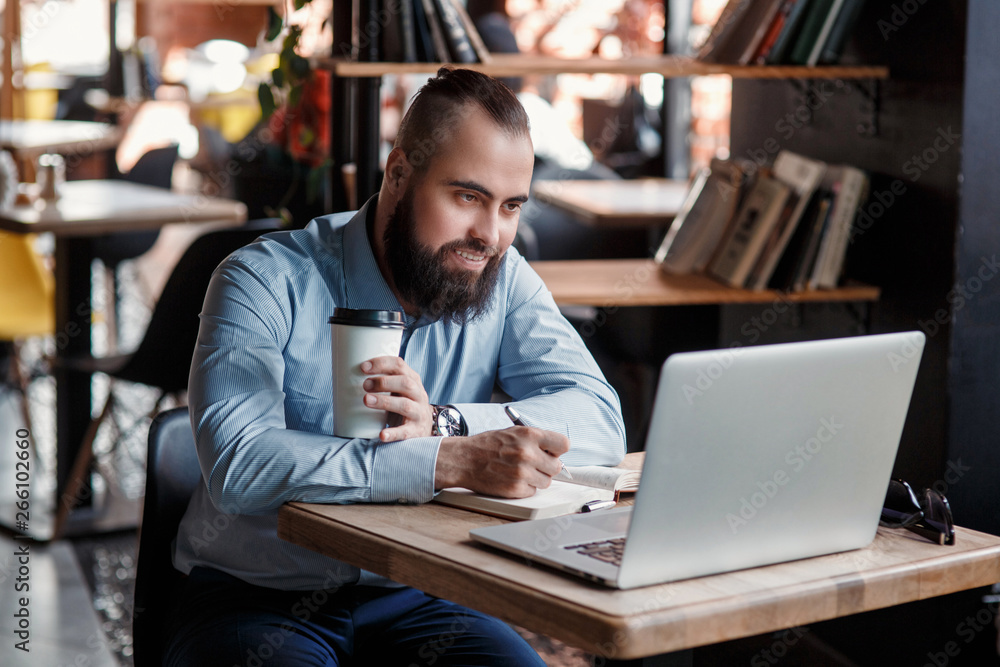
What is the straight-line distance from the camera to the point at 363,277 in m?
1.65

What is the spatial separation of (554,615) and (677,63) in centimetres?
207

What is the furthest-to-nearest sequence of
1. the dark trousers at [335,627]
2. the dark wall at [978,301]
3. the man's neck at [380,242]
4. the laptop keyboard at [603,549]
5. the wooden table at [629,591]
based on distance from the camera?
the dark wall at [978,301] → the man's neck at [380,242] → the dark trousers at [335,627] → the laptop keyboard at [603,549] → the wooden table at [629,591]

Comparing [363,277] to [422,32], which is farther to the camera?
[422,32]

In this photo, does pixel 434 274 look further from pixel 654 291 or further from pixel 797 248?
pixel 797 248

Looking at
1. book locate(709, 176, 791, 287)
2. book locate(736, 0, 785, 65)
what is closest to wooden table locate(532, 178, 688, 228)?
book locate(709, 176, 791, 287)

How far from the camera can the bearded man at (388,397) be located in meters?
1.37

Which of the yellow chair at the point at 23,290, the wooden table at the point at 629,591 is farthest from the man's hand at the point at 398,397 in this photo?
the yellow chair at the point at 23,290

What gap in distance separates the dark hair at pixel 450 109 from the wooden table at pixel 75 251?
1.93m

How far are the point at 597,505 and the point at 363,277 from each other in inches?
20.1

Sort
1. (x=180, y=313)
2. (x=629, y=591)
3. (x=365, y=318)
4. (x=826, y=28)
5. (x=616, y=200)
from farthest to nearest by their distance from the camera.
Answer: (x=616, y=200)
(x=180, y=313)
(x=826, y=28)
(x=365, y=318)
(x=629, y=591)

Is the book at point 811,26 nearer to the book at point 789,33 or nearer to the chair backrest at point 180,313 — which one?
the book at point 789,33

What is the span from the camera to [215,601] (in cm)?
152

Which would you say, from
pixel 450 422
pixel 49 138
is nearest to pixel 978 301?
pixel 450 422

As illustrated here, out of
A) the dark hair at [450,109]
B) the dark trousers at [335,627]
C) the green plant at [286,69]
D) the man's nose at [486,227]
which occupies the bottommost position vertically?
the dark trousers at [335,627]
